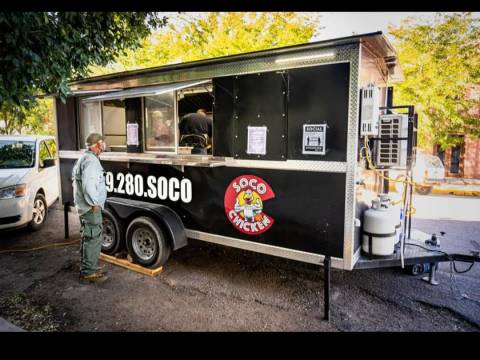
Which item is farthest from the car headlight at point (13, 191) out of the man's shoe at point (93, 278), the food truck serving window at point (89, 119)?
the man's shoe at point (93, 278)

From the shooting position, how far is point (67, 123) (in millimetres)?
6574

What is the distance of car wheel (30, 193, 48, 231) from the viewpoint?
7.15 meters

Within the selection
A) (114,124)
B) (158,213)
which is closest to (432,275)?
(158,213)

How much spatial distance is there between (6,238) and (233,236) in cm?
512

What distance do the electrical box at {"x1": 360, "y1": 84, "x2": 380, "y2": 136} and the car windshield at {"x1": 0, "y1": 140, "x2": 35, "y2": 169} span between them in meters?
6.71

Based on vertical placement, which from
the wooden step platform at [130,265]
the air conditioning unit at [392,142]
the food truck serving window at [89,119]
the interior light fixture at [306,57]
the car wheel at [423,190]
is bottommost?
the wooden step platform at [130,265]

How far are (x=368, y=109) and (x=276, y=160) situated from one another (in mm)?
1184

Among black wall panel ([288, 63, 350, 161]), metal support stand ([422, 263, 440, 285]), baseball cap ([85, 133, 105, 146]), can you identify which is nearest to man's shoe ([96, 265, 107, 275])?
baseball cap ([85, 133, 105, 146])

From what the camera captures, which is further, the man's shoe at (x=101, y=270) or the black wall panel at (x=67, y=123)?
the black wall panel at (x=67, y=123)

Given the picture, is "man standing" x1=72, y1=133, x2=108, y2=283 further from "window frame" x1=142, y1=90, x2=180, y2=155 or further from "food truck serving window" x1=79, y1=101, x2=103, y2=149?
"food truck serving window" x1=79, y1=101, x2=103, y2=149

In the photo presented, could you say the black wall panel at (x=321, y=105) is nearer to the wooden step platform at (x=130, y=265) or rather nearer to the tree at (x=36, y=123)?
the wooden step platform at (x=130, y=265)

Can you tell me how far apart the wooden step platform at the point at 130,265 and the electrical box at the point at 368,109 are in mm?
3454

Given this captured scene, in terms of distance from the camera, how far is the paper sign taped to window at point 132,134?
565cm
